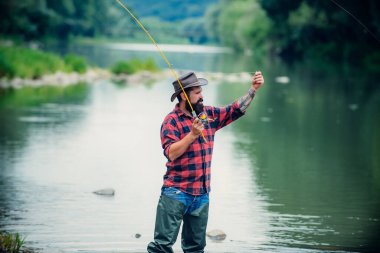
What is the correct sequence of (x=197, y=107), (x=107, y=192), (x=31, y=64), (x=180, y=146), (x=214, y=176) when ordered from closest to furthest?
(x=180, y=146) → (x=197, y=107) → (x=107, y=192) → (x=214, y=176) → (x=31, y=64)

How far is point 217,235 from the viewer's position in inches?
349

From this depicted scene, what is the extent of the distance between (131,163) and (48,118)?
21.2ft

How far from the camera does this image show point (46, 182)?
12.0 meters

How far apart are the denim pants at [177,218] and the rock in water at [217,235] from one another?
87.2 inches

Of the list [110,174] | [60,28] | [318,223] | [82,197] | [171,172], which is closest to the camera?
[171,172]

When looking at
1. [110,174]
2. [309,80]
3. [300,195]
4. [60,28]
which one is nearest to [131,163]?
[110,174]

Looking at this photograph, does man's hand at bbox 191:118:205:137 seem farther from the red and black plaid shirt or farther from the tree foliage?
the tree foliage

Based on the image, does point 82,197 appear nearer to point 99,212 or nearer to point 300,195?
point 99,212

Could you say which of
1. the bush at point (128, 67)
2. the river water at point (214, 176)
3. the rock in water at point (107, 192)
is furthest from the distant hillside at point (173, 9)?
the rock in water at point (107, 192)

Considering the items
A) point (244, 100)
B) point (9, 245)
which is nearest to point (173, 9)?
point (9, 245)

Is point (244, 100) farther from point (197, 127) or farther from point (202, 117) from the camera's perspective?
point (197, 127)

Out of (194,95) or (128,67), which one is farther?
(128,67)

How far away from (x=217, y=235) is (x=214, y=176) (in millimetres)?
3980

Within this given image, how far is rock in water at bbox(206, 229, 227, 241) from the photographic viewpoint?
348 inches
